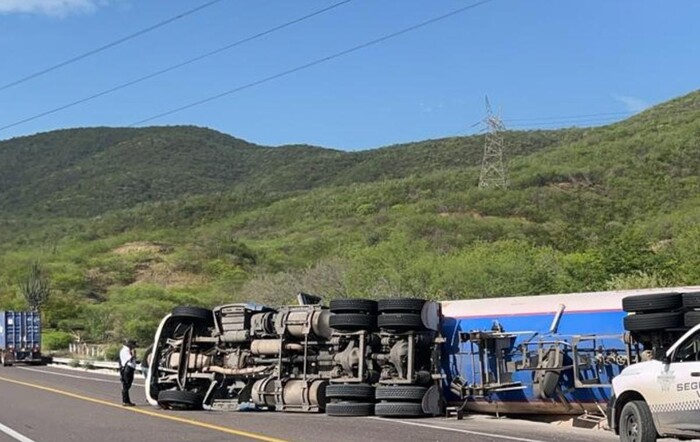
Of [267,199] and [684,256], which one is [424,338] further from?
[267,199]

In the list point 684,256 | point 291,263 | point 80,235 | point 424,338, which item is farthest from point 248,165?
point 424,338

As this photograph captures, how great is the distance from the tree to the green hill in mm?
1797

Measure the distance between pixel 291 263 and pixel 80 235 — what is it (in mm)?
46420

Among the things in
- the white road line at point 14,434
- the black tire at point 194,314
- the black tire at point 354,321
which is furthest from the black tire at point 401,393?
the white road line at point 14,434

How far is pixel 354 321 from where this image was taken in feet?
58.8

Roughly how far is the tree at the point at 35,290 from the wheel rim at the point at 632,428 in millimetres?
61733

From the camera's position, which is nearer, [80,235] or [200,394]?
[200,394]

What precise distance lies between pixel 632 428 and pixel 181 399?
10.7 m

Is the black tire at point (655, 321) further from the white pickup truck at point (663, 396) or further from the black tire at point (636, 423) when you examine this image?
the black tire at point (636, 423)

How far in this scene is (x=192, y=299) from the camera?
219 ft

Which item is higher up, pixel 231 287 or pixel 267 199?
pixel 267 199

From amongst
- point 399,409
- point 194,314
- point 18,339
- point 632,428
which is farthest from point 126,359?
point 18,339

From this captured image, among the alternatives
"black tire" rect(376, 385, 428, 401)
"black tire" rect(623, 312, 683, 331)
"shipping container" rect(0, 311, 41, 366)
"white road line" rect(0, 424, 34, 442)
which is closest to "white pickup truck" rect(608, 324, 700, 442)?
"black tire" rect(623, 312, 683, 331)

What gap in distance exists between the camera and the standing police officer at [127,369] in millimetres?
20688
